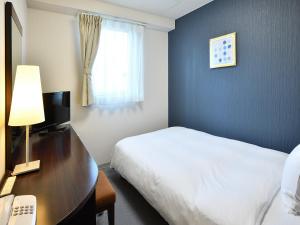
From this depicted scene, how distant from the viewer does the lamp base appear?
1.09 m

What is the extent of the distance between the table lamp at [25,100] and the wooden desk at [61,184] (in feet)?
0.53

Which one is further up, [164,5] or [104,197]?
[164,5]

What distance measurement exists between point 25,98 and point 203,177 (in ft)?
4.49

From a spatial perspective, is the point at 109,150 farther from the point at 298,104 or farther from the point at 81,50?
the point at 298,104

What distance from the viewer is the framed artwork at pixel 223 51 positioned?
251 centimetres

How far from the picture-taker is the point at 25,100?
1054 mm

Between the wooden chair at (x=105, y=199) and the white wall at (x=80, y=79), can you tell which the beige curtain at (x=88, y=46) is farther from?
the wooden chair at (x=105, y=199)

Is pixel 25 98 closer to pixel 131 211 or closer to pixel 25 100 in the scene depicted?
pixel 25 100

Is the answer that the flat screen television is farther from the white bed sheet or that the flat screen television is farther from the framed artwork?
the white bed sheet

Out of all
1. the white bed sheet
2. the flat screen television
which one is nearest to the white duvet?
the white bed sheet

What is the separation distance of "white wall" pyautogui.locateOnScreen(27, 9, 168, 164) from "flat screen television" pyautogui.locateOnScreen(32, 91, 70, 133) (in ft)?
0.90

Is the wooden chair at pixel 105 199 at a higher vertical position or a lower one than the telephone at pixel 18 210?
lower

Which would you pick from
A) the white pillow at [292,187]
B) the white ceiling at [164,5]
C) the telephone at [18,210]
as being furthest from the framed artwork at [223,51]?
the telephone at [18,210]

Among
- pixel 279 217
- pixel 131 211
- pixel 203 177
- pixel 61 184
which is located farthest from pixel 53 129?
pixel 279 217
